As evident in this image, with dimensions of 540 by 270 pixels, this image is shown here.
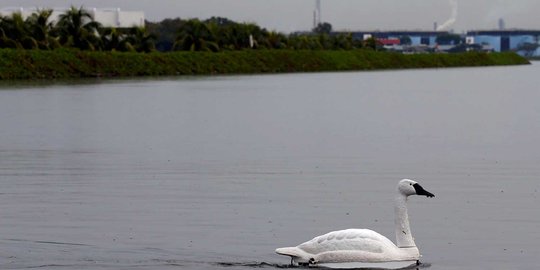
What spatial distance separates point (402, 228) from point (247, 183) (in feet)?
27.1

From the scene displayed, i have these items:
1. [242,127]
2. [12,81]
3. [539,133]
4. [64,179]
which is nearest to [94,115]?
[242,127]

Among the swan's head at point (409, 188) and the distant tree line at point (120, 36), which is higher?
the swan's head at point (409, 188)

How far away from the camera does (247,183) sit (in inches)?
921

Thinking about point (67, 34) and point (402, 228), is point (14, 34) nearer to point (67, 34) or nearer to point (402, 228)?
point (67, 34)

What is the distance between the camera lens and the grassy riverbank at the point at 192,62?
3189 inches

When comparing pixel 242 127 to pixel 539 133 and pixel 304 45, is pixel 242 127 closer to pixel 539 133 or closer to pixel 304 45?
pixel 539 133

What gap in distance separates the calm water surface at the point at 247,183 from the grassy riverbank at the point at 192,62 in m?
34.2

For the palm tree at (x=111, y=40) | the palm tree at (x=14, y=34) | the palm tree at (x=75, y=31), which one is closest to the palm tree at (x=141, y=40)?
the palm tree at (x=111, y=40)

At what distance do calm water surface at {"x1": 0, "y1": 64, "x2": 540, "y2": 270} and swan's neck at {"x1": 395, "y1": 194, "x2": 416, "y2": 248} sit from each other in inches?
29.5

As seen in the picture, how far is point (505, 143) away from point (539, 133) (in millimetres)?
3685

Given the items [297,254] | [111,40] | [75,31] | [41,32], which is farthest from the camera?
[111,40]

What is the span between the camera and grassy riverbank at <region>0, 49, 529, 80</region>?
266ft

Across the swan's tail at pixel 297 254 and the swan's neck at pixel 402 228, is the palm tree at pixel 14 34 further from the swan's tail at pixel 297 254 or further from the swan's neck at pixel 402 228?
the swan's tail at pixel 297 254

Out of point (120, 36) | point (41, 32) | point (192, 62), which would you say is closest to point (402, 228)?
point (41, 32)
